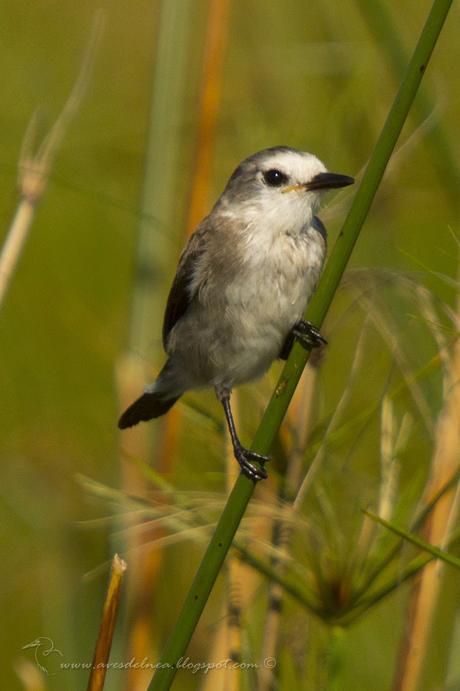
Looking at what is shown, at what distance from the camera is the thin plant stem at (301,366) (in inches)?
67.1

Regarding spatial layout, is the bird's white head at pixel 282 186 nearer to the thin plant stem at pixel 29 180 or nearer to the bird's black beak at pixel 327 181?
the bird's black beak at pixel 327 181

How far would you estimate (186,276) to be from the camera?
3.13 metres

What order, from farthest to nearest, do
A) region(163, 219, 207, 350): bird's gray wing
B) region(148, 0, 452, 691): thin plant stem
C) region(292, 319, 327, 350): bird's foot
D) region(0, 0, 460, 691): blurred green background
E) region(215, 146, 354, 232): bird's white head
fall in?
region(163, 219, 207, 350): bird's gray wing < region(0, 0, 460, 691): blurred green background < region(215, 146, 354, 232): bird's white head < region(292, 319, 327, 350): bird's foot < region(148, 0, 452, 691): thin plant stem

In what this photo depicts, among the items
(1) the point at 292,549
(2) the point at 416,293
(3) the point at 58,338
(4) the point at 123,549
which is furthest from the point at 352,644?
(3) the point at 58,338

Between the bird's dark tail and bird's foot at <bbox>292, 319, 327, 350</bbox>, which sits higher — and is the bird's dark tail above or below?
below

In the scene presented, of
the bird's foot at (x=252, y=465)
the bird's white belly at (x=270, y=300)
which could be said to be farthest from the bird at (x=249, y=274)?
the bird's foot at (x=252, y=465)

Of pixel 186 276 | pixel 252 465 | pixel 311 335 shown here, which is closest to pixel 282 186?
pixel 186 276

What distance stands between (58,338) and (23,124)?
1.36 m

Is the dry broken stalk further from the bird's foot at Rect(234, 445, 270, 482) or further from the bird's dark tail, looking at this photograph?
the bird's dark tail

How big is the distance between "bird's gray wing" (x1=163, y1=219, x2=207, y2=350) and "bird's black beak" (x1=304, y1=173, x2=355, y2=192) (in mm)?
444

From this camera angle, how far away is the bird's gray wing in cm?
310

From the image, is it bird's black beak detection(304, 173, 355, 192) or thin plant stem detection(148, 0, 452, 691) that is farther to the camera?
bird's black beak detection(304, 173, 355, 192)

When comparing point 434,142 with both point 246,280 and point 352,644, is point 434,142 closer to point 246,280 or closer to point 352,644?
point 246,280

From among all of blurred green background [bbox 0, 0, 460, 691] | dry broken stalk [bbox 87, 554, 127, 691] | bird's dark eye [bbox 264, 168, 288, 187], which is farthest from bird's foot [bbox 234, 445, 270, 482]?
bird's dark eye [bbox 264, 168, 288, 187]
